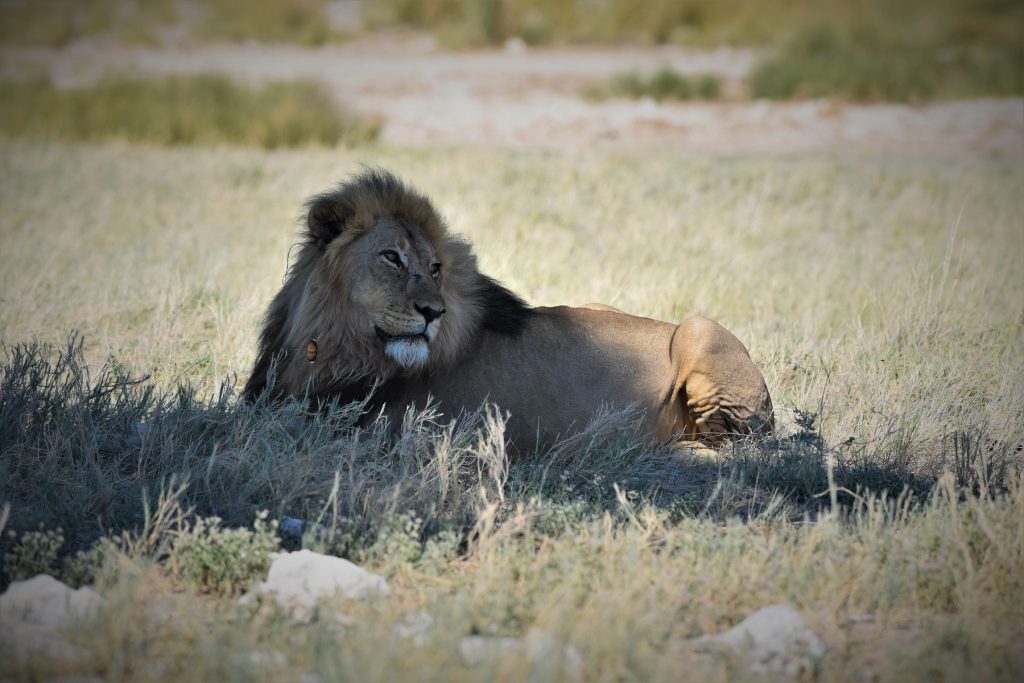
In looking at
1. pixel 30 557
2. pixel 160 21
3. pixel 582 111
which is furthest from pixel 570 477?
pixel 160 21

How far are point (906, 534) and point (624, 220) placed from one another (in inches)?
279

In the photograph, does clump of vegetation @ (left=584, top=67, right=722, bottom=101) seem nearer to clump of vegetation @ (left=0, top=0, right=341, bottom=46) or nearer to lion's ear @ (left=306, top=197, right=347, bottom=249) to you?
clump of vegetation @ (left=0, top=0, right=341, bottom=46)

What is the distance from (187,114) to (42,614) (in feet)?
49.0

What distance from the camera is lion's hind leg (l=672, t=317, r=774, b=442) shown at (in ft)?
18.5

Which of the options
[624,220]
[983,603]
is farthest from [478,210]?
[983,603]

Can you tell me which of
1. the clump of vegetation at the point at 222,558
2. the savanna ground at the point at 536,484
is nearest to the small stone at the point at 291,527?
the savanna ground at the point at 536,484

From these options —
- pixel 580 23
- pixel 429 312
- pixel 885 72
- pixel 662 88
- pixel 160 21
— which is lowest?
pixel 429 312

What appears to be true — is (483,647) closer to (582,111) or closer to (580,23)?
(582,111)

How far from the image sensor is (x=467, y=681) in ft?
10.2

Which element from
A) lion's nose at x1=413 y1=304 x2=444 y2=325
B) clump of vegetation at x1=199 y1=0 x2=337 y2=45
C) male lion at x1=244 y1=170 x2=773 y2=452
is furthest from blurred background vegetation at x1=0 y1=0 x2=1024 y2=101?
lion's nose at x1=413 y1=304 x2=444 y2=325

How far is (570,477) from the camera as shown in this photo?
5105mm

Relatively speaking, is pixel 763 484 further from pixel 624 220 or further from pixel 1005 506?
pixel 624 220

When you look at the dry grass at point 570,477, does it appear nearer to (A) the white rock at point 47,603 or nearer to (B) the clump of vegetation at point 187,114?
(A) the white rock at point 47,603

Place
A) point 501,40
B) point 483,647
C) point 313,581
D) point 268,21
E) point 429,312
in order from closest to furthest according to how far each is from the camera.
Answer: point 483,647
point 313,581
point 429,312
point 501,40
point 268,21
